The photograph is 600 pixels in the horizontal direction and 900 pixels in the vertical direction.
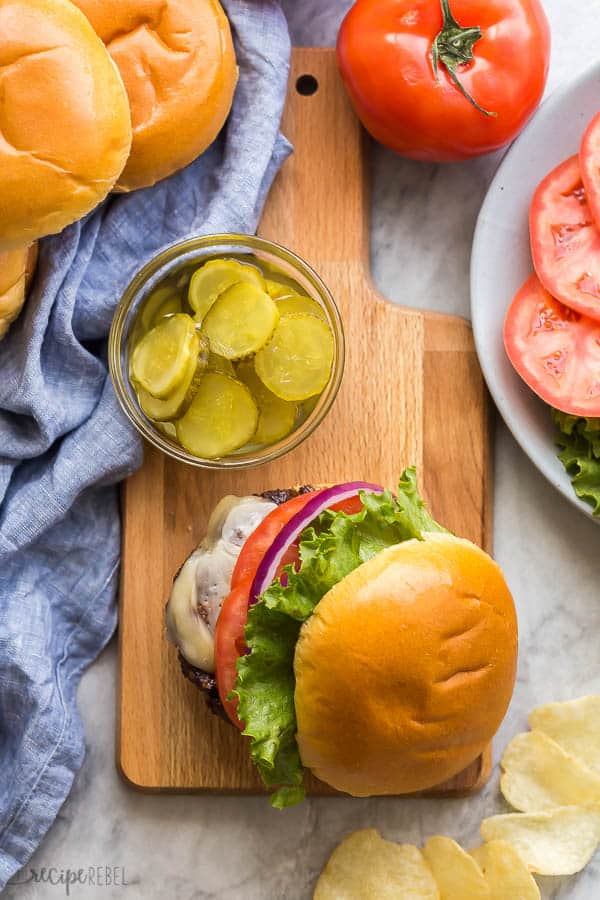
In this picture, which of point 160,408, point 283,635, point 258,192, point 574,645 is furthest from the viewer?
point 574,645

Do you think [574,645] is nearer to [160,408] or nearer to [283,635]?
[283,635]

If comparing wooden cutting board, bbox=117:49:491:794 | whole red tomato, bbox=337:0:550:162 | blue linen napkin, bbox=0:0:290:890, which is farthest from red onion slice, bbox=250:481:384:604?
whole red tomato, bbox=337:0:550:162

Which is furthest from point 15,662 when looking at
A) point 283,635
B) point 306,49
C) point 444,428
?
point 306,49

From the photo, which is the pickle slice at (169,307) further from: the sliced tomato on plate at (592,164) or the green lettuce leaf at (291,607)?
the sliced tomato on plate at (592,164)

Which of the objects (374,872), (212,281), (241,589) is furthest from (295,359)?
(374,872)

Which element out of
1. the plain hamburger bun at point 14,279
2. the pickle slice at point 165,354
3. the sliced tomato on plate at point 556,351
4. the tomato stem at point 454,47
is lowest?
the sliced tomato on plate at point 556,351

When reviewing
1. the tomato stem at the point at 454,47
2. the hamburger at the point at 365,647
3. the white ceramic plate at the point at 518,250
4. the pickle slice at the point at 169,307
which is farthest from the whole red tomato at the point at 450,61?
the hamburger at the point at 365,647
